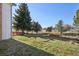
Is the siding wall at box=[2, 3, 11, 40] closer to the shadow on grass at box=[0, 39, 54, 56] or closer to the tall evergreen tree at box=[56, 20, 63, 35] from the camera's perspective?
the shadow on grass at box=[0, 39, 54, 56]

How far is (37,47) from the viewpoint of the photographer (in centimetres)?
290

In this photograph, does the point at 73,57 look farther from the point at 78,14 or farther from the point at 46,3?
the point at 46,3

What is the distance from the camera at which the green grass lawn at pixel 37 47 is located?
2.87 metres

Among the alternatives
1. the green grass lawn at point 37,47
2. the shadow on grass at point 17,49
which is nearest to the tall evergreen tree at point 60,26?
the green grass lawn at point 37,47

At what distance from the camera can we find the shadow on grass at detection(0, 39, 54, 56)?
2875 millimetres

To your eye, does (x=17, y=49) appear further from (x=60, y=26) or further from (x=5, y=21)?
(x=60, y=26)

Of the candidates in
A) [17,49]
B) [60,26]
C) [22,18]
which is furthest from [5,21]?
[60,26]

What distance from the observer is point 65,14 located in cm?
288

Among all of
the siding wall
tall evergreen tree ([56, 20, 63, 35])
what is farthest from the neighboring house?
tall evergreen tree ([56, 20, 63, 35])

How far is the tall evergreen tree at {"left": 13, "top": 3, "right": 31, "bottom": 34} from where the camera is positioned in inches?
114

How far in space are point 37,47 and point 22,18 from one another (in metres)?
0.49

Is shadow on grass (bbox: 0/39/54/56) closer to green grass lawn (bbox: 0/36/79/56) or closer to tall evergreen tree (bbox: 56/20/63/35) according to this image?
green grass lawn (bbox: 0/36/79/56)

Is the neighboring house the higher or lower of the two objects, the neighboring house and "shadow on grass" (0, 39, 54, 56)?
the higher

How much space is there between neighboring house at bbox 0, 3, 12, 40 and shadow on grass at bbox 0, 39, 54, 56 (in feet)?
0.32
